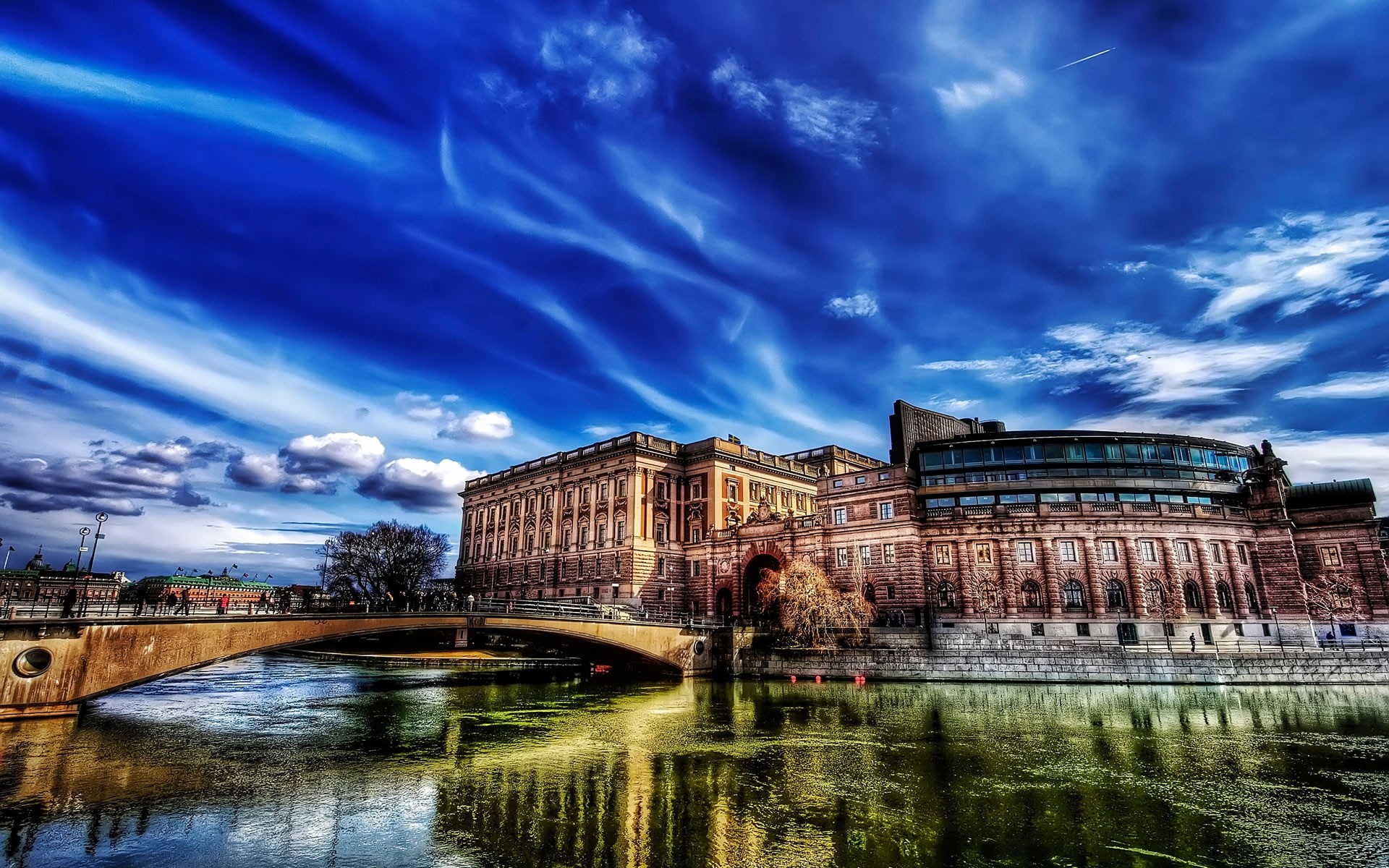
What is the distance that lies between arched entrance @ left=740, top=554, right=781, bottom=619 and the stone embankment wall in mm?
19536

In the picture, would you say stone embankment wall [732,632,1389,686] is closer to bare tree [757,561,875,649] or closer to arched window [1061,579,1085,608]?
bare tree [757,561,875,649]

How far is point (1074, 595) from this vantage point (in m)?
54.7

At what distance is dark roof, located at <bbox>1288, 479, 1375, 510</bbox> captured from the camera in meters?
60.4

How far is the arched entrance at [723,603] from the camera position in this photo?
238ft

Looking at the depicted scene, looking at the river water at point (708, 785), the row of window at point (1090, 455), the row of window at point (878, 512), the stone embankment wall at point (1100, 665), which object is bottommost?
the river water at point (708, 785)

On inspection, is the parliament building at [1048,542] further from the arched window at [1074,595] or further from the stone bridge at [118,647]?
the stone bridge at [118,647]

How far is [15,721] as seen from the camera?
2683 cm

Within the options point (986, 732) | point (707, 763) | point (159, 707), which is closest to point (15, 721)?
point (159, 707)

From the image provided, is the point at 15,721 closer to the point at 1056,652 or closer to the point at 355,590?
the point at 1056,652

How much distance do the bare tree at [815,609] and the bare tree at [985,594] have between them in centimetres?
822

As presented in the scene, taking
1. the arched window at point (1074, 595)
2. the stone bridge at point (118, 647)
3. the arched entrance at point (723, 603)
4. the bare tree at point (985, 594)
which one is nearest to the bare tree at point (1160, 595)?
the arched window at point (1074, 595)

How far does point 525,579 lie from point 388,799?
250 ft

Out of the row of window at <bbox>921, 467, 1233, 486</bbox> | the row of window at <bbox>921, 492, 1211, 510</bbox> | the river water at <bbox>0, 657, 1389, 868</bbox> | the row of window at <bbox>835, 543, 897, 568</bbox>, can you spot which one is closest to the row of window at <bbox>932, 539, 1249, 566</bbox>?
the row of window at <bbox>921, 492, 1211, 510</bbox>

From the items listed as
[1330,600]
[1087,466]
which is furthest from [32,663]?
[1330,600]
